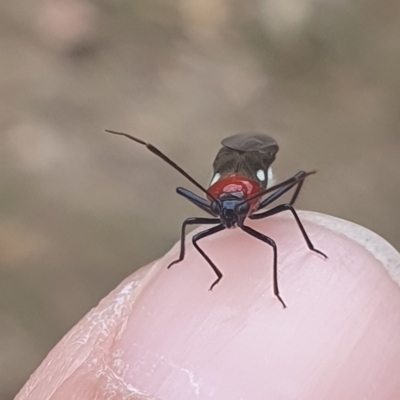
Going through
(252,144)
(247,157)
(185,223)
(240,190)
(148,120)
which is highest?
(148,120)

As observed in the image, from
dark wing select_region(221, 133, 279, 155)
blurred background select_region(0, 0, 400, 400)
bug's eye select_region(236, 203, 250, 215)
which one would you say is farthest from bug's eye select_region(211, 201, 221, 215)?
blurred background select_region(0, 0, 400, 400)

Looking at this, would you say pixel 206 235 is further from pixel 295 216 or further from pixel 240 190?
pixel 295 216

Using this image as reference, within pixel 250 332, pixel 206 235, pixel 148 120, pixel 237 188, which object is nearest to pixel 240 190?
pixel 237 188

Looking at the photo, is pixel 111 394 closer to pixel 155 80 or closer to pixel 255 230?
pixel 255 230

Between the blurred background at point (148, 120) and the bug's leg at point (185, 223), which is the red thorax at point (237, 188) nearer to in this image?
the bug's leg at point (185, 223)

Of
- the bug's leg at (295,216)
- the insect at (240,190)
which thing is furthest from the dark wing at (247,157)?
the bug's leg at (295,216)

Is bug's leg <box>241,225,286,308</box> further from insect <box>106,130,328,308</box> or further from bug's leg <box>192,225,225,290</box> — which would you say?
bug's leg <box>192,225,225,290</box>

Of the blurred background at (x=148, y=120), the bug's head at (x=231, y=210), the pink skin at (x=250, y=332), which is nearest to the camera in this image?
the pink skin at (x=250, y=332)

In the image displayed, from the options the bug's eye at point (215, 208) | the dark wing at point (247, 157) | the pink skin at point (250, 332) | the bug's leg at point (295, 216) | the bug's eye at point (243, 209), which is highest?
the dark wing at point (247, 157)

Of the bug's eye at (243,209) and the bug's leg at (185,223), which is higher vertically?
the bug's eye at (243,209)
